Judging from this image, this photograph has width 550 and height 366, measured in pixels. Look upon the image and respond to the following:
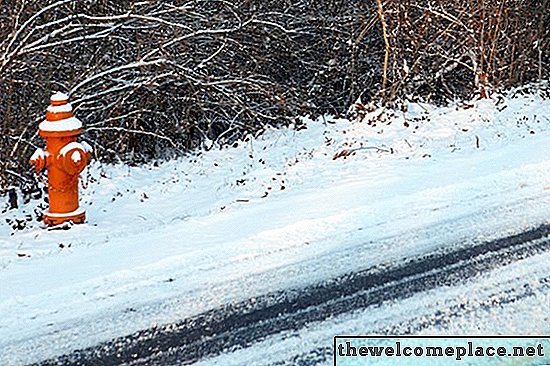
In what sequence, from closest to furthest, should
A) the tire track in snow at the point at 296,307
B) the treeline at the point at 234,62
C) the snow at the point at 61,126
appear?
the tire track in snow at the point at 296,307 → the snow at the point at 61,126 → the treeline at the point at 234,62

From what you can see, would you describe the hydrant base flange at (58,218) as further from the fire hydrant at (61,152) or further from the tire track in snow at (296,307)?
the tire track in snow at (296,307)

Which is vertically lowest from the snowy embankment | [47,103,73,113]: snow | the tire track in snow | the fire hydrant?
the tire track in snow

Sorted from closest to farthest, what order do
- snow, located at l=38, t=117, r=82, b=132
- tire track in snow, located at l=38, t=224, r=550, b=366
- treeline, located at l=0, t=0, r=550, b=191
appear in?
tire track in snow, located at l=38, t=224, r=550, b=366 < snow, located at l=38, t=117, r=82, b=132 < treeline, located at l=0, t=0, r=550, b=191

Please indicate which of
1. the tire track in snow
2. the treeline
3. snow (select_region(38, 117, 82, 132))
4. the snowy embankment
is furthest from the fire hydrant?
the treeline

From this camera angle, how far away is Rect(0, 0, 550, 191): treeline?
9.84 m

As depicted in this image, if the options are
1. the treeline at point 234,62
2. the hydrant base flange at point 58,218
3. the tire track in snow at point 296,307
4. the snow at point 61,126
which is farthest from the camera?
the treeline at point 234,62

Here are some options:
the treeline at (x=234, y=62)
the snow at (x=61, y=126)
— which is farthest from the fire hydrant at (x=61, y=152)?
the treeline at (x=234, y=62)

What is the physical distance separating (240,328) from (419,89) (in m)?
7.95

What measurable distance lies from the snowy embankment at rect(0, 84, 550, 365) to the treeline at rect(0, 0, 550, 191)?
66.3 inches

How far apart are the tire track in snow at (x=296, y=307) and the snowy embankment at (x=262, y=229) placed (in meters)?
0.11

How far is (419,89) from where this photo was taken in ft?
37.6

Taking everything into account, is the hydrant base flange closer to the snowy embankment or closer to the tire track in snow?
the snowy embankment

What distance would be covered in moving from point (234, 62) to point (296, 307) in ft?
24.4

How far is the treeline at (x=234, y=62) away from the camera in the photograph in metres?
9.84
